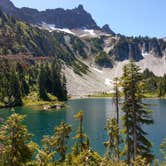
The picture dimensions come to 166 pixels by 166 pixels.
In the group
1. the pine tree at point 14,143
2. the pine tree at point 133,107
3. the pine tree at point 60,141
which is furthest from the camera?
the pine tree at point 60,141

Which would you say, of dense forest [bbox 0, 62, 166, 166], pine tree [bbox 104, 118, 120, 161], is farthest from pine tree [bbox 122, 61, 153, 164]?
pine tree [bbox 104, 118, 120, 161]

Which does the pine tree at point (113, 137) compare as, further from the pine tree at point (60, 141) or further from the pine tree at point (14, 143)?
the pine tree at point (14, 143)

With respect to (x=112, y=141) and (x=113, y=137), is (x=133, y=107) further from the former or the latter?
(x=112, y=141)

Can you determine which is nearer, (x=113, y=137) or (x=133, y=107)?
(x=133, y=107)

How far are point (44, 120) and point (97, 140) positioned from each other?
1919 inches

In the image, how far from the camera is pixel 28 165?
3272cm

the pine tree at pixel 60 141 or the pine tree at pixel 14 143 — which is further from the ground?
the pine tree at pixel 14 143

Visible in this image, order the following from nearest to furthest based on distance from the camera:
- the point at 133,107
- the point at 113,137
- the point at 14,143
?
1. the point at 14,143
2. the point at 133,107
3. the point at 113,137

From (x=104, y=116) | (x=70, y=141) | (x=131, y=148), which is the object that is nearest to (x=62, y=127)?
(x=131, y=148)

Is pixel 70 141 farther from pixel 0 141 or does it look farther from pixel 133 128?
pixel 0 141

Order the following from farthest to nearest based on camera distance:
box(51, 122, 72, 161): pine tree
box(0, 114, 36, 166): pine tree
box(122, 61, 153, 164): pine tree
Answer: box(51, 122, 72, 161): pine tree
box(122, 61, 153, 164): pine tree
box(0, 114, 36, 166): pine tree

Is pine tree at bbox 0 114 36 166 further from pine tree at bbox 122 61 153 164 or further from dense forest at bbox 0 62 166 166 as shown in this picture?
pine tree at bbox 122 61 153 164

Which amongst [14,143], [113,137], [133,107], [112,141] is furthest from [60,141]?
[14,143]

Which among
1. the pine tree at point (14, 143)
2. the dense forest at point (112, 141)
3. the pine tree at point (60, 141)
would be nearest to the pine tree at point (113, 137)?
the dense forest at point (112, 141)
